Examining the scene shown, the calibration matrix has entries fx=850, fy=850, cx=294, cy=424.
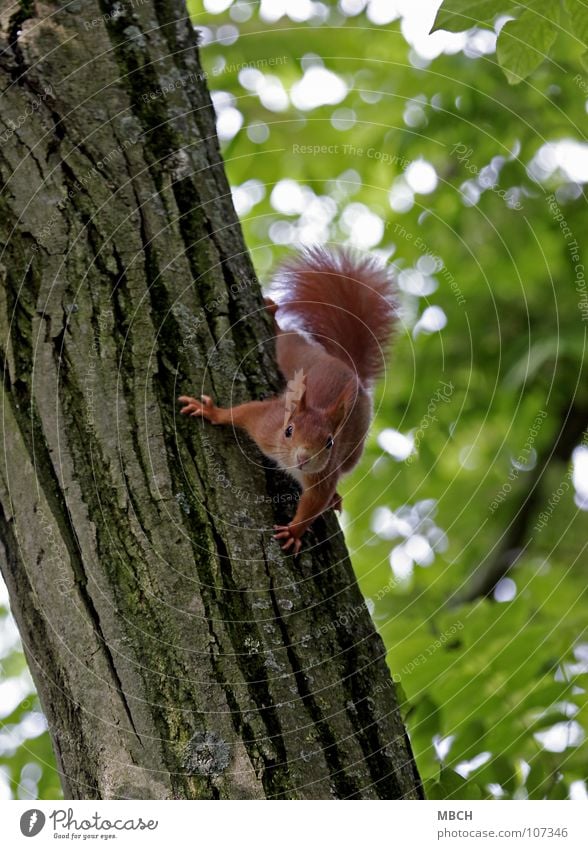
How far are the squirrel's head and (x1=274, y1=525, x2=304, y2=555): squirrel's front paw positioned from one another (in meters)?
0.26

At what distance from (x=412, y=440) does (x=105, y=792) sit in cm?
240

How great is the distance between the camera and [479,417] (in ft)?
12.6

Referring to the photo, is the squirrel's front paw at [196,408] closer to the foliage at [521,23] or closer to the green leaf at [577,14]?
the foliage at [521,23]

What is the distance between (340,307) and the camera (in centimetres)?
259

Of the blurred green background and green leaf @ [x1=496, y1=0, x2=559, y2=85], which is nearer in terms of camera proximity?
green leaf @ [x1=496, y1=0, x2=559, y2=85]

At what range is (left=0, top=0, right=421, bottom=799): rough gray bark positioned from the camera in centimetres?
145

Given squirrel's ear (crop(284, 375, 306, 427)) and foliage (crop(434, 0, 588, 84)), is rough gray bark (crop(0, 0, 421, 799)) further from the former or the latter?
foliage (crop(434, 0, 588, 84))

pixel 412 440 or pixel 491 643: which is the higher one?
pixel 412 440

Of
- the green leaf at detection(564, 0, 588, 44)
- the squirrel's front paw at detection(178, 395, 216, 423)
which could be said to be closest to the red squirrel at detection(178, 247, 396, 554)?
the squirrel's front paw at detection(178, 395, 216, 423)

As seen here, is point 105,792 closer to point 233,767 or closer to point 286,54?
point 233,767

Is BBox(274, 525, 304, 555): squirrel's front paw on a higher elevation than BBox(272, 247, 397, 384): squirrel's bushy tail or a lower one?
lower

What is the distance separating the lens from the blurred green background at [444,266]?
3.03m

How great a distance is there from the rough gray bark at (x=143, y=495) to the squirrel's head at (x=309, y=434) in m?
0.19
